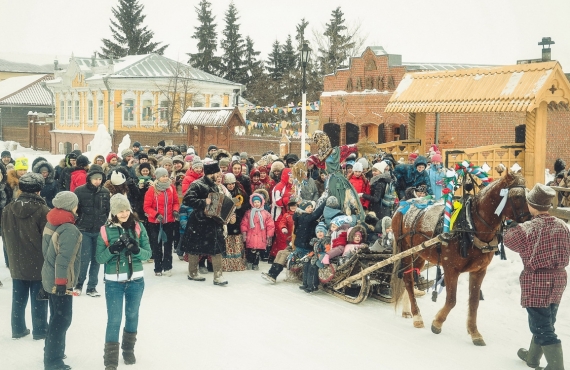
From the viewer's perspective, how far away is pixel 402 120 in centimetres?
2777

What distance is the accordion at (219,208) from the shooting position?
10023 millimetres

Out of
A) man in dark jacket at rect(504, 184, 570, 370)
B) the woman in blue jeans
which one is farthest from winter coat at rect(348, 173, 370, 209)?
the woman in blue jeans

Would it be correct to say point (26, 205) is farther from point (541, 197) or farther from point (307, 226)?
point (541, 197)

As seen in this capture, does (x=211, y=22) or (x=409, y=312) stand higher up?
(x=211, y=22)

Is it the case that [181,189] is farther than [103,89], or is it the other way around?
[103,89]

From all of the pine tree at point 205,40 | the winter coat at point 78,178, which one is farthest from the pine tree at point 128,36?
the winter coat at point 78,178

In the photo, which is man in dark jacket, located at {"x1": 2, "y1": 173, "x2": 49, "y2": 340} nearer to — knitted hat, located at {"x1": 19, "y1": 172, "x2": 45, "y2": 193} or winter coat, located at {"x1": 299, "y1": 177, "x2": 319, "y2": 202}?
knitted hat, located at {"x1": 19, "y1": 172, "x2": 45, "y2": 193}

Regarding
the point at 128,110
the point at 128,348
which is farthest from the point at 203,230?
the point at 128,110

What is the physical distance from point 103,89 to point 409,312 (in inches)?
1403

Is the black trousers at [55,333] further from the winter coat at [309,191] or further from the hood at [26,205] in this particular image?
the winter coat at [309,191]

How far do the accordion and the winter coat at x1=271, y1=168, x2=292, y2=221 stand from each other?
167 centimetres

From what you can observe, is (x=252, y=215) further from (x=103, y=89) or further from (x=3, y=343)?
(x=103, y=89)

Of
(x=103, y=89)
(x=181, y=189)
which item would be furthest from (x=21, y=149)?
(x=181, y=189)

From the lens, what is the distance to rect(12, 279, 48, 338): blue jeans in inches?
288
